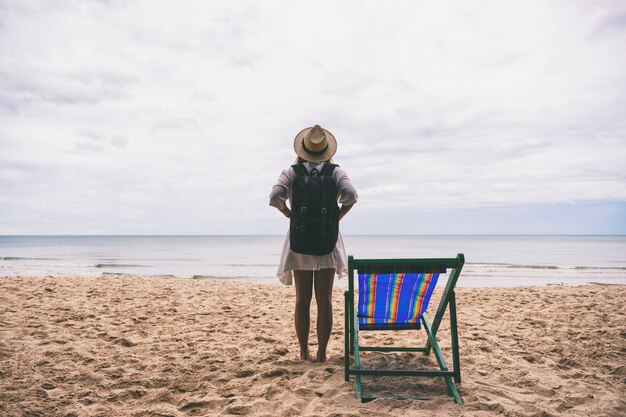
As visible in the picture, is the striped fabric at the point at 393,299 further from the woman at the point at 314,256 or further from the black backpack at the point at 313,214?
the black backpack at the point at 313,214

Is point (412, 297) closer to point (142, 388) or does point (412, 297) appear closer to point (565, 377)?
point (565, 377)

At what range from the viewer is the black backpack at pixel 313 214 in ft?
9.73

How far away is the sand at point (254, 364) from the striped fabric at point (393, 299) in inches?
17.8

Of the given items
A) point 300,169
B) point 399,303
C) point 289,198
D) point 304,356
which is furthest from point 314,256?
point 304,356

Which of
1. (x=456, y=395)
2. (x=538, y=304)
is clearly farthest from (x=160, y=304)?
(x=538, y=304)

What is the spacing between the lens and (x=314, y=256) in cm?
314

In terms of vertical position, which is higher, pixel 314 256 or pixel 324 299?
pixel 314 256

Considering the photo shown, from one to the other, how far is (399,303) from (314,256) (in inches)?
32.1

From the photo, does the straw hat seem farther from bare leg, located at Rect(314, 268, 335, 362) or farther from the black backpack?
bare leg, located at Rect(314, 268, 335, 362)

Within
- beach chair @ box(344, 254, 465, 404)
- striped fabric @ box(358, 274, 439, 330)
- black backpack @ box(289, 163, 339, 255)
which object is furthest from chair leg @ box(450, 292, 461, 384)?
black backpack @ box(289, 163, 339, 255)

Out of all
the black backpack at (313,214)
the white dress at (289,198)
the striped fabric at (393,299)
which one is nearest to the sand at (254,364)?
the striped fabric at (393,299)

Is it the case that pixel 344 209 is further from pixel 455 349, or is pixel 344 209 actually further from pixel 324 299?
pixel 455 349

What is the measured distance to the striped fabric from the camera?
121 inches

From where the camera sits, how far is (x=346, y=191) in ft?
10.1
